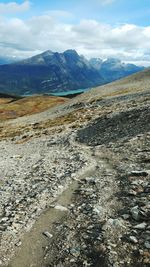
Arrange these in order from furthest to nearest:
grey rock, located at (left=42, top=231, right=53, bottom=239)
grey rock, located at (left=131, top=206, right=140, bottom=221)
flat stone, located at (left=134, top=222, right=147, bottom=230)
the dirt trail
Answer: grey rock, located at (left=131, top=206, right=140, bottom=221) < grey rock, located at (left=42, top=231, right=53, bottom=239) < flat stone, located at (left=134, top=222, right=147, bottom=230) < the dirt trail

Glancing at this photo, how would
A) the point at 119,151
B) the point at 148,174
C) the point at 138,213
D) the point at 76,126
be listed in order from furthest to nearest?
the point at 76,126 → the point at 119,151 → the point at 148,174 → the point at 138,213

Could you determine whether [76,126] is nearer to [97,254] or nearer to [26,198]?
[26,198]

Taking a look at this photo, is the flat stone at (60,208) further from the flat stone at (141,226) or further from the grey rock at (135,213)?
the flat stone at (141,226)

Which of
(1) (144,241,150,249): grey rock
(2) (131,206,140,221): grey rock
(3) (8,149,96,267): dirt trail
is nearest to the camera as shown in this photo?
(1) (144,241,150,249): grey rock

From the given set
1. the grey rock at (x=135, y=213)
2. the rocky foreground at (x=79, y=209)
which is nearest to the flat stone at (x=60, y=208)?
the rocky foreground at (x=79, y=209)

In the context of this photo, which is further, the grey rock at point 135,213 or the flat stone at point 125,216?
the flat stone at point 125,216

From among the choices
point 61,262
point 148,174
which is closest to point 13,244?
point 61,262

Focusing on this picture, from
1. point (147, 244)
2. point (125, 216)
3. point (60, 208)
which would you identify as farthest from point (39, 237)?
point (147, 244)

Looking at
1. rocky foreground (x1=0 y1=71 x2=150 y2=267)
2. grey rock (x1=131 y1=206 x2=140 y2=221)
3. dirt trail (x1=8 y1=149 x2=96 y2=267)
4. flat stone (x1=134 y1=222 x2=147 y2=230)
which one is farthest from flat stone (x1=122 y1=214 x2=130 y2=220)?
dirt trail (x1=8 y1=149 x2=96 y2=267)

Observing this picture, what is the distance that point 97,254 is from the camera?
40.0 feet

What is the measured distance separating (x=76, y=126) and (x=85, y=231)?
34.8 meters

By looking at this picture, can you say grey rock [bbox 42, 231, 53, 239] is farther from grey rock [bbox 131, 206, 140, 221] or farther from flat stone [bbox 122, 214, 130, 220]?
grey rock [bbox 131, 206, 140, 221]

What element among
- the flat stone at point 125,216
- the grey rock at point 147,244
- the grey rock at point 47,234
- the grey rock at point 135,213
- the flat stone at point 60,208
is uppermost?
the grey rock at point 147,244

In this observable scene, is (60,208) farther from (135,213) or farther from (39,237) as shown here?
(135,213)
